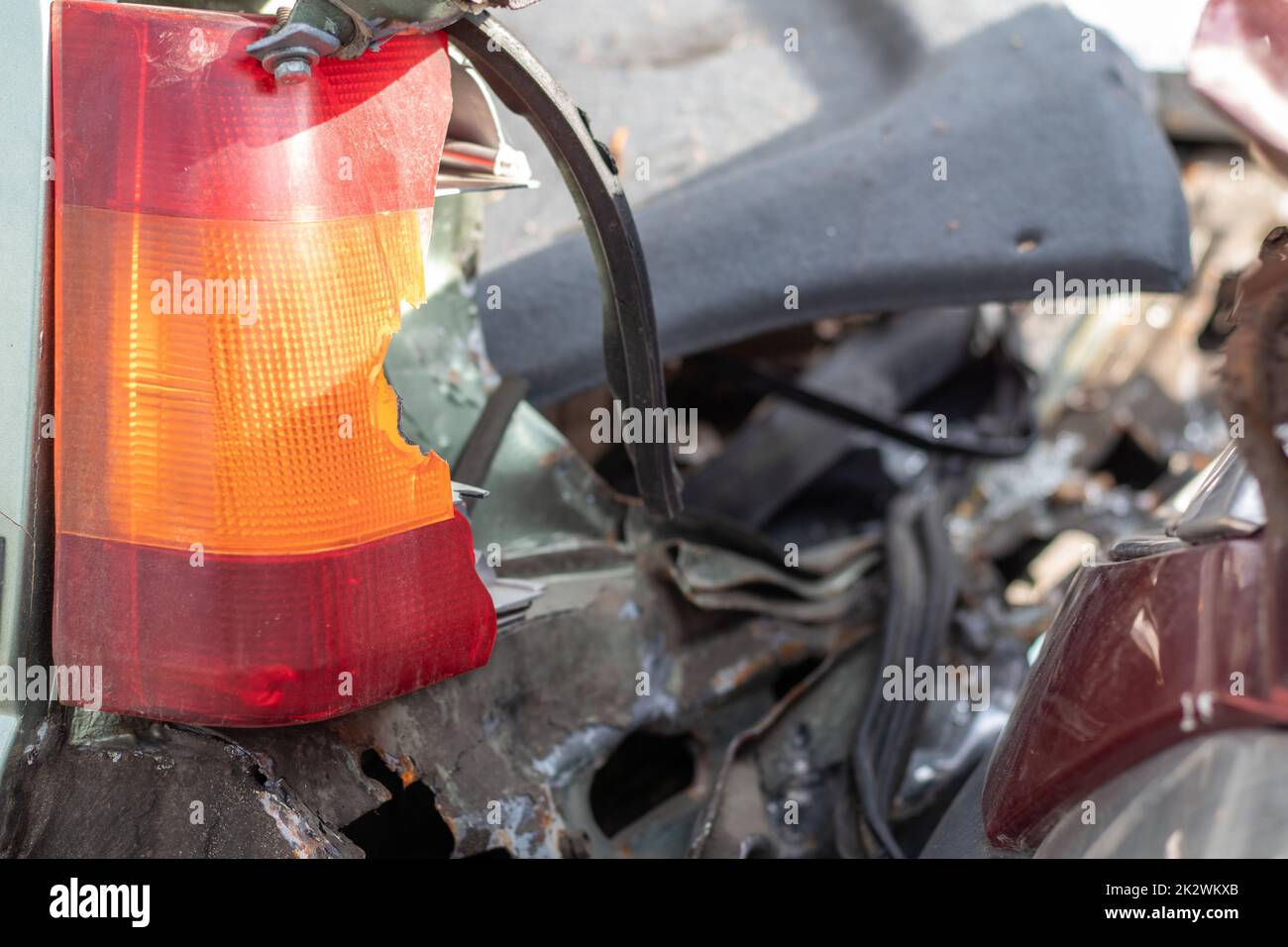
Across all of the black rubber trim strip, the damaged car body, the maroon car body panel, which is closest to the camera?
the maroon car body panel

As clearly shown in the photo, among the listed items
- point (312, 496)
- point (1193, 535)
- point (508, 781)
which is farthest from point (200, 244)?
point (1193, 535)

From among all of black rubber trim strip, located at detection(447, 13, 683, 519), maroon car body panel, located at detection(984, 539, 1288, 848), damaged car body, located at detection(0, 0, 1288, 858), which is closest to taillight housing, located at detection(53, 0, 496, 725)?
damaged car body, located at detection(0, 0, 1288, 858)

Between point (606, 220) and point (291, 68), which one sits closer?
point (291, 68)

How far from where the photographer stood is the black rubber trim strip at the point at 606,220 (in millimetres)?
1148

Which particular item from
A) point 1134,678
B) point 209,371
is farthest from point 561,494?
point 1134,678

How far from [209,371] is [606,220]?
460mm

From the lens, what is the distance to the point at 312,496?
1025mm

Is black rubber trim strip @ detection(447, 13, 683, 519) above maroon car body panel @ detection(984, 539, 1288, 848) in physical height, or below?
above

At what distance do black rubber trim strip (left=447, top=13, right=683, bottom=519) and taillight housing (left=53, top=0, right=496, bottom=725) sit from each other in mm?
162

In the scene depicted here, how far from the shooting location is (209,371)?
99 centimetres

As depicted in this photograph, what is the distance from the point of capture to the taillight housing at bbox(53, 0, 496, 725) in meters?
0.99

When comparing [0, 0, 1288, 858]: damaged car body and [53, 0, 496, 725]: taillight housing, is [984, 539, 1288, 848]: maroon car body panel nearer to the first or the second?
[0, 0, 1288, 858]: damaged car body

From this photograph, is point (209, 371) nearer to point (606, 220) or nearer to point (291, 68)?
point (291, 68)
